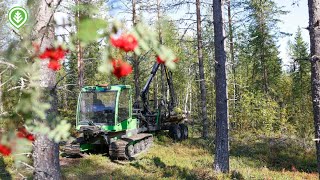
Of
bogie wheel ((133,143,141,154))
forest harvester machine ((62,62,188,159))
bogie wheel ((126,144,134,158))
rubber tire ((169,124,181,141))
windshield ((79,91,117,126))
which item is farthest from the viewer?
rubber tire ((169,124,181,141))

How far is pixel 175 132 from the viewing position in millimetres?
17297

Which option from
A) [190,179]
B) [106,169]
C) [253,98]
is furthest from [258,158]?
[253,98]

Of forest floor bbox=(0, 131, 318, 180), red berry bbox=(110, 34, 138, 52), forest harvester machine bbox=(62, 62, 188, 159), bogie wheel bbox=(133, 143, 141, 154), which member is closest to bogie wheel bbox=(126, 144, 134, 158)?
forest harvester machine bbox=(62, 62, 188, 159)

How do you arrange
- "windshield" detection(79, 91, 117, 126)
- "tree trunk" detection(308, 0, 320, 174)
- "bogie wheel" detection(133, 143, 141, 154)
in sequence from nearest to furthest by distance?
"tree trunk" detection(308, 0, 320, 174)
"windshield" detection(79, 91, 117, 126)
"bogie wheel" detection(133, 143, 141, 154)

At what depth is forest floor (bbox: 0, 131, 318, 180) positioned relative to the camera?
10.4 m

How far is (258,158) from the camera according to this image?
1402cm

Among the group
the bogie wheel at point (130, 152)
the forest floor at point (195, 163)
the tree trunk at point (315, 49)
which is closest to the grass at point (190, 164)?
the forest floor at point (195, 163)

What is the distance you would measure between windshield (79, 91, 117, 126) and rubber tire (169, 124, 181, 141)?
16.3 feet

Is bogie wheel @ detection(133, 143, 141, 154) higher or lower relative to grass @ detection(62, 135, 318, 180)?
higher

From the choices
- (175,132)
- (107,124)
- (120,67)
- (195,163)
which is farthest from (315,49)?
(175,132)

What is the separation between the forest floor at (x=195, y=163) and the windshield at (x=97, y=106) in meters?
1.45

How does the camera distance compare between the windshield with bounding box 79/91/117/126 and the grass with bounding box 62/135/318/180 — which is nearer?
the grass with bounding box 62/135/318/180

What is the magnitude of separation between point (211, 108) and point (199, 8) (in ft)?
63.1

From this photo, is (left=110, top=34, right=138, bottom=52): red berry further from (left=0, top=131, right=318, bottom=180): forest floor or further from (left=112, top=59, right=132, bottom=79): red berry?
Result: (left=0, top=131, right=318, bottom=180): forest floor
